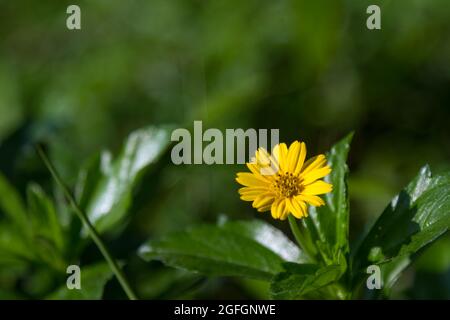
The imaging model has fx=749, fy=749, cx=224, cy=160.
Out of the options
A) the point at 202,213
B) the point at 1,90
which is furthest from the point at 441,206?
the point at 1,90

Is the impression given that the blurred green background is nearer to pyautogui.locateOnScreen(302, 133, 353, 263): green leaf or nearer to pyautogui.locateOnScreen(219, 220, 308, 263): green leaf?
pyautogui.locateOnScreen(219, 220, 308, 263): green leaf

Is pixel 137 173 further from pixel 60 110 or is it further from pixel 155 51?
pixel 155 51

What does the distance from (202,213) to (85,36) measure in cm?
97

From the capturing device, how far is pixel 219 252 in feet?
3.80

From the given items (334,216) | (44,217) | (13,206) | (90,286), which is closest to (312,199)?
(334,216)

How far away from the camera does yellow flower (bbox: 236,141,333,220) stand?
958 mm

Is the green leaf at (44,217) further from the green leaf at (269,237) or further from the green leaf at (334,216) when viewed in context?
the green leaf at (334,216)

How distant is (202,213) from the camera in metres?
2.09

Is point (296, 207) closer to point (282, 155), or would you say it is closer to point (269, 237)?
point (282, 155)

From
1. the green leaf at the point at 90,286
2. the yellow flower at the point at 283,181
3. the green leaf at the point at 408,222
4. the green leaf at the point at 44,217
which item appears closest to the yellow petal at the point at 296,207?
the yellow flower at the point at 283,181

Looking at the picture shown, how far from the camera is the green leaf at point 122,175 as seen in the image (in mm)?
1304

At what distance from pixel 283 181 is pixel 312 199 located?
0.19 feet

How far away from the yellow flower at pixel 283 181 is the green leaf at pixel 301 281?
81 mm

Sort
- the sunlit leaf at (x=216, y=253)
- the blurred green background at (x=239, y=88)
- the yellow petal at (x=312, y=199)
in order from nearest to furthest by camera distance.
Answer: the yellow petal at (x=312, y=199), the sunlit leaf at (x=216, y=253), the blurred green background at (x=239, y=88)
